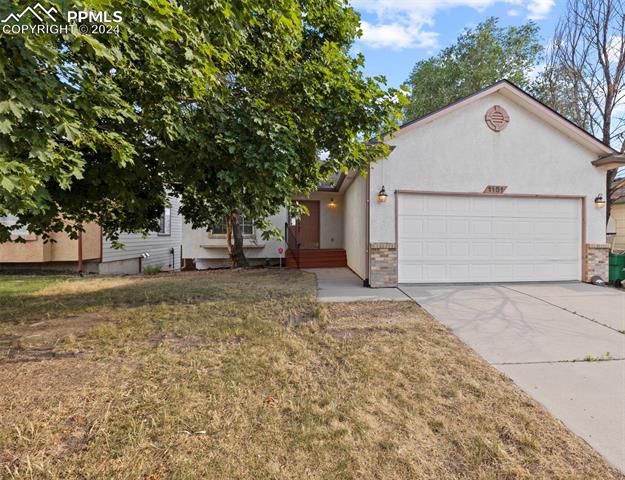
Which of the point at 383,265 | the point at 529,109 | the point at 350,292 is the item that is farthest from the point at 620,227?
the point at 350,292

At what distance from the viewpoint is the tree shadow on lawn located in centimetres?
497

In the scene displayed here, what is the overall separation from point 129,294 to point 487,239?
8.52 meters

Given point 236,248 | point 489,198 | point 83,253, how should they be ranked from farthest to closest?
point 236,248 → point 83,253 → point 489,198

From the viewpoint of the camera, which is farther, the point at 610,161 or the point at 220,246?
the point at 220,246

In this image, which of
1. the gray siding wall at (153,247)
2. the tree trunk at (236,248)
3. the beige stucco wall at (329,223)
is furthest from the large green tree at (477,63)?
the gray siding wall at (153,247)

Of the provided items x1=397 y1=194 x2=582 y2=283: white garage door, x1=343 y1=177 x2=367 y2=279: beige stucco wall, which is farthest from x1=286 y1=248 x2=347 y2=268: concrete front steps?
x1=397 y1=194 x2=582 y2=283: white garage door

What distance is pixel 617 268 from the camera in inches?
300

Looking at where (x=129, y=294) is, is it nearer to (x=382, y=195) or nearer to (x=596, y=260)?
(x=382, y=195)

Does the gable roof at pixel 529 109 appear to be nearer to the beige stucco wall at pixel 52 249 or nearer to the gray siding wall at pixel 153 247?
the gray siding wall at pixel 153 247

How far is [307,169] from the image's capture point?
14.7ft

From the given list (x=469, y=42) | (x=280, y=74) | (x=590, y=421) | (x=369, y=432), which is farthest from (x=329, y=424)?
(x=469, y=42)

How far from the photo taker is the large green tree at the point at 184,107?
2.16 m

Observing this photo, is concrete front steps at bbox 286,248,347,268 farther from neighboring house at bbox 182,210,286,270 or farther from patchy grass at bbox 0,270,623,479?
patchy grass at bbox 0,270,623,479

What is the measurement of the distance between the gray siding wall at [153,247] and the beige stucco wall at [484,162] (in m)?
7.36
